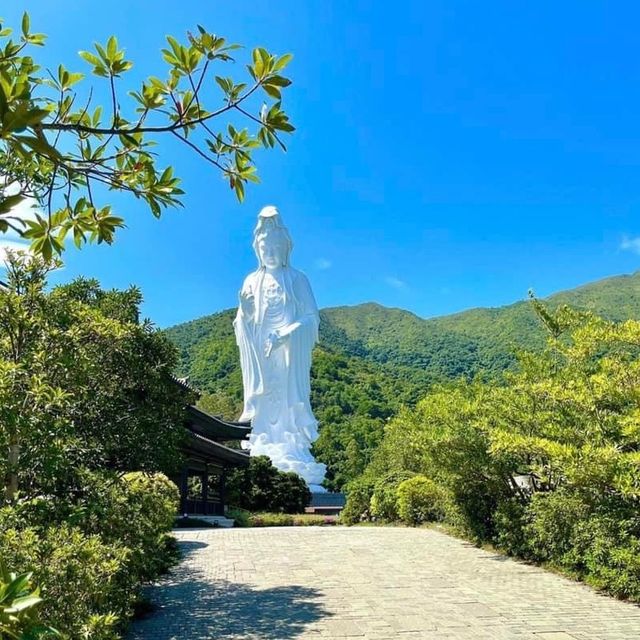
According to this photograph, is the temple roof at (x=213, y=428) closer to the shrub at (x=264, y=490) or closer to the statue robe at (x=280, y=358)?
the shrub at (x=264, y=490)

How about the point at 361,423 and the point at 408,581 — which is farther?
the point at 361,423

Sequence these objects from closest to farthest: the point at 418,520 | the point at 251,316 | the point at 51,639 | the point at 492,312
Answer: the point at 51,639 < the point at 418,520 < the point at 251,316 < the point at 492,312

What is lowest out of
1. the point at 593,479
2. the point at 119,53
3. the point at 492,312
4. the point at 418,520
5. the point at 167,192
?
the point at 418,520

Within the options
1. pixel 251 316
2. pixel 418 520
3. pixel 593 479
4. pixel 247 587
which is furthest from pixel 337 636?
pixel 251 316

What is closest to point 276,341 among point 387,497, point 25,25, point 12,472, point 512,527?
point 387,497

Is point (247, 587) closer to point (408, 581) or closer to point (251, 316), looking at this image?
point (408, 581)

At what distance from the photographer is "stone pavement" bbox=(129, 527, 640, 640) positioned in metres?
5.33

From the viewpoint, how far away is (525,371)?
28.6 feet

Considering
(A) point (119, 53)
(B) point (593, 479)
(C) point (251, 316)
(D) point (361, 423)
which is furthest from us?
(D) point (361, 423)

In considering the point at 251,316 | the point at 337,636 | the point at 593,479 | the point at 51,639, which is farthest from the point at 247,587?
the point at 251,316

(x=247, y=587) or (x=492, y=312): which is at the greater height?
(x=492, y=312)

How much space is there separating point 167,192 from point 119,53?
0.44 metres

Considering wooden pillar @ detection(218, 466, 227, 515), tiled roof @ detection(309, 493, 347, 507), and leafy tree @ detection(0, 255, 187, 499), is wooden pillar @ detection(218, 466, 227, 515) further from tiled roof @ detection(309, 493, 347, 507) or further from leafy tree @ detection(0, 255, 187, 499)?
leafy tree @ detection(0, 255, 187, 499)

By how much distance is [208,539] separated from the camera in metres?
12.3
